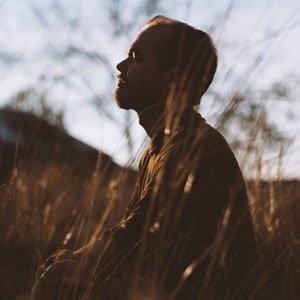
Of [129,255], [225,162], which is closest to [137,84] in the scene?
[225,162]

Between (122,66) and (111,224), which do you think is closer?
(111,224)

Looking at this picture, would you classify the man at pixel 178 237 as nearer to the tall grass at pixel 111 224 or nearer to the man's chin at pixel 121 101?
the tall grass at pixel 111 224

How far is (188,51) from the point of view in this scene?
1906 millimetres

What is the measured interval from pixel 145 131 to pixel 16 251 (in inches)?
49.7

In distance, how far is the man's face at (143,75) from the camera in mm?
1856

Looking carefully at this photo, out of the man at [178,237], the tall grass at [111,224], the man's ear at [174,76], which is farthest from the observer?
the man's ear at [174,76]

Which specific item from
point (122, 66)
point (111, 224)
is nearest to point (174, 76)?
point (122, 66)

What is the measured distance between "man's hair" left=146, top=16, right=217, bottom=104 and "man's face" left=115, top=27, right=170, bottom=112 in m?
0.03

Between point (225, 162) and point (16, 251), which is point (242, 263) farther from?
point (16, 251)

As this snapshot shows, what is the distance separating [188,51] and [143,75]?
19cm

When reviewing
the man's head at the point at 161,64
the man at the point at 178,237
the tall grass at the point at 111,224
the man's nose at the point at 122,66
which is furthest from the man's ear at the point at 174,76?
the tall grass at the point at 111,224

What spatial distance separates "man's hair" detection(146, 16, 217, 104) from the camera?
1.86 meters

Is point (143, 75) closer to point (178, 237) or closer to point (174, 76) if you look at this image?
point (174, 76)

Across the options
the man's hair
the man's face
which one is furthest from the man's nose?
the man's hair
